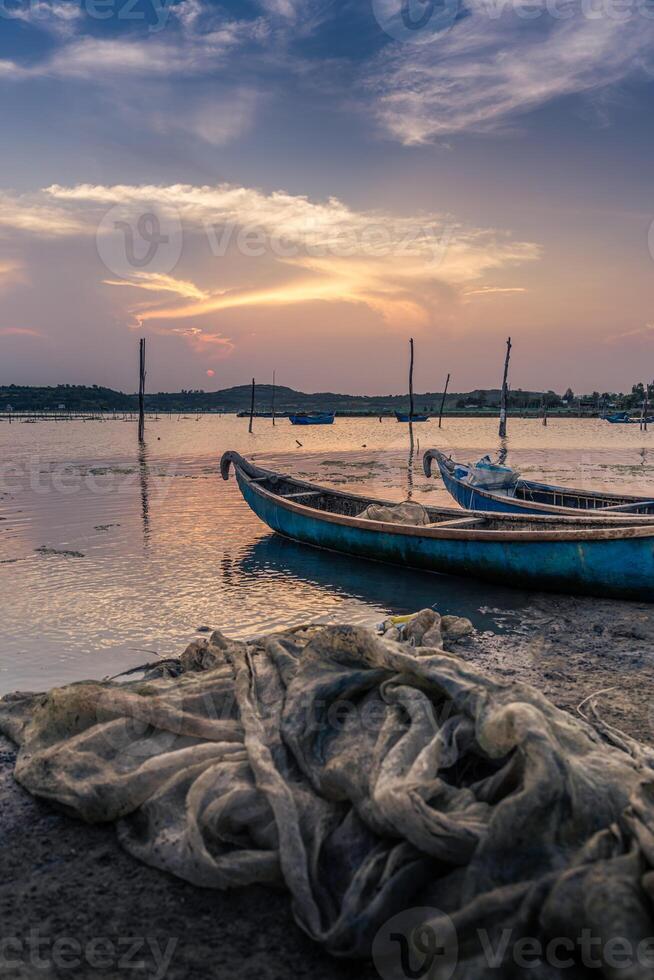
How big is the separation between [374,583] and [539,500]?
651 centimetres

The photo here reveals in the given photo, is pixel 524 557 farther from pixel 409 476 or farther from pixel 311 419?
pixel 311 419

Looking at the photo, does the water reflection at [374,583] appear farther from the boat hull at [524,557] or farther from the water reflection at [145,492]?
the water reflection at [145,492]

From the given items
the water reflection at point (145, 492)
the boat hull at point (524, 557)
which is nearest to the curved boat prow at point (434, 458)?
the boat hull at point (524, 557)

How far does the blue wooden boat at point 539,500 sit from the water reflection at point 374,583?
1911 millimetres

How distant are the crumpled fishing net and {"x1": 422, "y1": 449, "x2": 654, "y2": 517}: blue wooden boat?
25.7 feet

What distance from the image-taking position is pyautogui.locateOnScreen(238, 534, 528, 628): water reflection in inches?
364

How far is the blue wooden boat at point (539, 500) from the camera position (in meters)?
12.1

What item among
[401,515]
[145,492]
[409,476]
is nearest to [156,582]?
[401,515]

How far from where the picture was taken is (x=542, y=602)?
8.97m

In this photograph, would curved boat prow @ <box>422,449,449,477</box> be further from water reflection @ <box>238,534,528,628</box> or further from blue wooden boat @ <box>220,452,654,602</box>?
water reflection @ <box>238,534,528,628</box>

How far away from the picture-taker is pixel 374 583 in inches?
413

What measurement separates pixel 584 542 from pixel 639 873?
674cm

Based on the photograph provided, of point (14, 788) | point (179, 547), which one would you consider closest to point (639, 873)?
point (14, 788)

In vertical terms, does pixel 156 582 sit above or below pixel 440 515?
below
